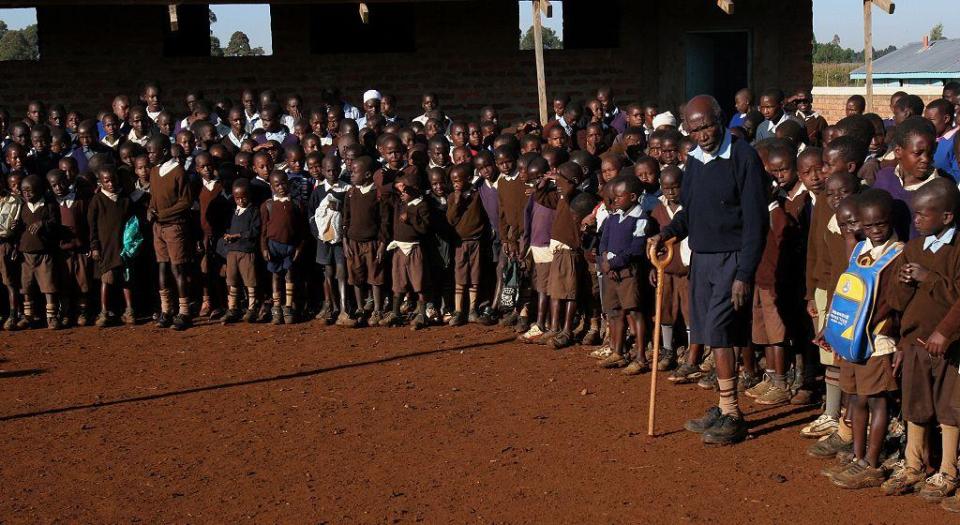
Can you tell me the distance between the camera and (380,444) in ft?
20.0

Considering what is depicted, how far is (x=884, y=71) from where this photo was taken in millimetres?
Result: 34875

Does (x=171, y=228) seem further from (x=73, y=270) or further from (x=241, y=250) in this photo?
(x=73, y=270)

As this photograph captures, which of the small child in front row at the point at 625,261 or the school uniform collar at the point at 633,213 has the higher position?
the school uniform collar at the point at 633,213

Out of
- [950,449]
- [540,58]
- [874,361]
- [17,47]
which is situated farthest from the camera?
[17,47]

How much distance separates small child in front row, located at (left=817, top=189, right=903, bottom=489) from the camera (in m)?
5.05

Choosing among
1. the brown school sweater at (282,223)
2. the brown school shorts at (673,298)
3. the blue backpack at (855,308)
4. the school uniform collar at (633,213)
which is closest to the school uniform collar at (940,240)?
the blue backpack at (855,308)

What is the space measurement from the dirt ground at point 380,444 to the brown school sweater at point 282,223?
36.1 inches

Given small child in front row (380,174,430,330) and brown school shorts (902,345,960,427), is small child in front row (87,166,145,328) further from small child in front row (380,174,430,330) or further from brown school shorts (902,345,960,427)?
brown school shorts (902,345,960,427)

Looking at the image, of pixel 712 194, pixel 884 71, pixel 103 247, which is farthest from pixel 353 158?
pixel 884 71

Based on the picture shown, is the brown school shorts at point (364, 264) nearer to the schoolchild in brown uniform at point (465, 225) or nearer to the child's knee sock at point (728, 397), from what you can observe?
the schoolchild in brown uniform at point (465, 225)

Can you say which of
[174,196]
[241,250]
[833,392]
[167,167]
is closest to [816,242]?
[833,392]

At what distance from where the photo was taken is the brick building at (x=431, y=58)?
13.6 m

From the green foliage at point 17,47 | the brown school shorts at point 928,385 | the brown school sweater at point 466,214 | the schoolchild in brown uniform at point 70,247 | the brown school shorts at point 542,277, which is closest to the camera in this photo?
the brown school shorts at point 928,385

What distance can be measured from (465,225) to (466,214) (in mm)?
91
